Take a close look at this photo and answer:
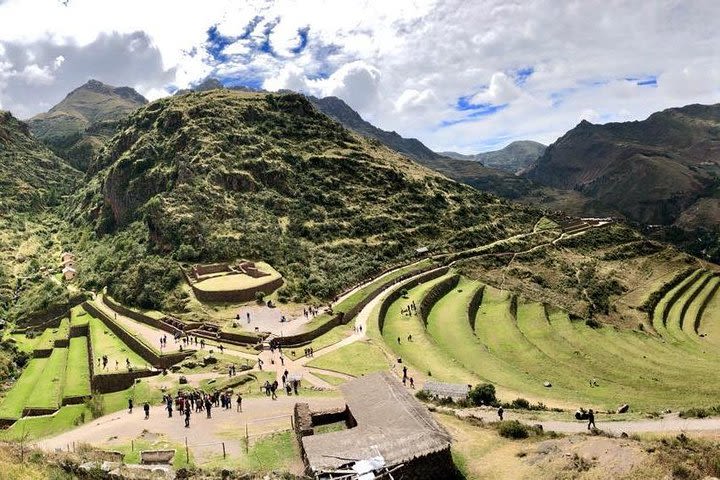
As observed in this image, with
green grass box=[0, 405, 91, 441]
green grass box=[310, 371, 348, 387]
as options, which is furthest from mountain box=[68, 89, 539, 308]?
green grass box=[310, 371, 348, 387]

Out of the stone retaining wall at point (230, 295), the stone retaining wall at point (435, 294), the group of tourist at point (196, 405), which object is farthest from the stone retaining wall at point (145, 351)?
the stone retaining wall at point (435, 294)

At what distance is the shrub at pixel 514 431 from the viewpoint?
79.0 ft

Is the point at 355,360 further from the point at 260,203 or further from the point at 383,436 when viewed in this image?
the point at 260,203

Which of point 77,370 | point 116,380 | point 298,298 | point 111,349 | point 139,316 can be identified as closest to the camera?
point 116,380

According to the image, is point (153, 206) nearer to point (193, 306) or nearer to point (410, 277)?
point (193, 306)

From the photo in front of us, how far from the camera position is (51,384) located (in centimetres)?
4712

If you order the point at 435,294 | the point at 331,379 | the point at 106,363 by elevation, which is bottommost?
the point at 331,379

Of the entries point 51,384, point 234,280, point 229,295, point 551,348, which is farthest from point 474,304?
point 51,384

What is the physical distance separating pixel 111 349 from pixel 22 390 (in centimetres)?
791

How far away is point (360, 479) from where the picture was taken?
17.6 meters

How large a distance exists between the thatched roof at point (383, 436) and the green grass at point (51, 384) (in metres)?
31.6

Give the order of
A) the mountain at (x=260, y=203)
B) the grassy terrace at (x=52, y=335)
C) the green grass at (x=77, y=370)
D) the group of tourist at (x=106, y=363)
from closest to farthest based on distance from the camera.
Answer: the group of tourist at (x=106, y=363), the green grass at (x=77, y=370), the grassy terrace at (x=52, y=335), the mountain at (x=260, y=203)

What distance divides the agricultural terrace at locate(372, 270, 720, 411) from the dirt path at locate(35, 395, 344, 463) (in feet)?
39.3

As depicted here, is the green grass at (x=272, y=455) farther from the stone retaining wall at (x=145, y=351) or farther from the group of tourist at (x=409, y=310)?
the group of tourist at (x=409, y=310)
